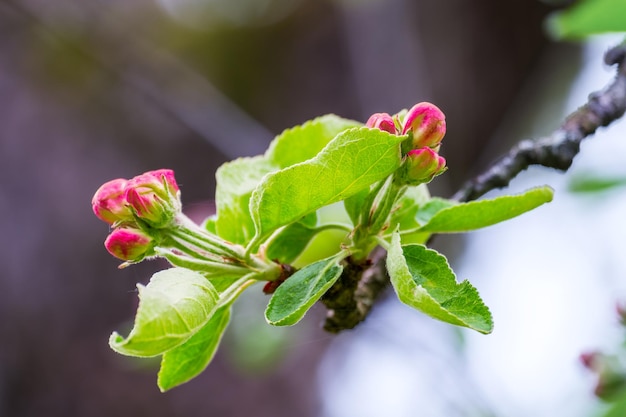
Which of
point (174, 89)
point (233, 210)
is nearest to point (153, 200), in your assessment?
point (233, 210)

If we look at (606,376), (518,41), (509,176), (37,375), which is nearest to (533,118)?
(518,41)

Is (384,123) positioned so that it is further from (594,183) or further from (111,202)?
(594,183)

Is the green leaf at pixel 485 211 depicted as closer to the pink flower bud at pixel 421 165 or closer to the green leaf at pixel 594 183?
the pink flower bud at pixel 421 165

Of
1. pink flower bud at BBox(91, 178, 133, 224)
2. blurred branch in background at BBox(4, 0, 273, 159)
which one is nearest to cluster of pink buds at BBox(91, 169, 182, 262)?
pink flower bud at BBox(91, 178, 133, 224)

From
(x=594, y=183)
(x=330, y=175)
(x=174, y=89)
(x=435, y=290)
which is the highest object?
(x=330, y=175)

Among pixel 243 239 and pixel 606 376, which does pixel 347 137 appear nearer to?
pixel 243 239

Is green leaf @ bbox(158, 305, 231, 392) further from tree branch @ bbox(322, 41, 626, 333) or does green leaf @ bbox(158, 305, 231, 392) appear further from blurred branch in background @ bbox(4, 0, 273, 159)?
blurred branch in background @ bbox(4, 0, 273, 159)
